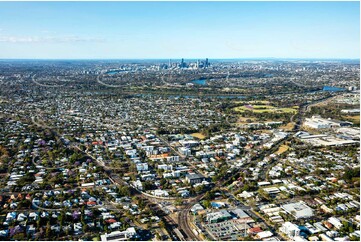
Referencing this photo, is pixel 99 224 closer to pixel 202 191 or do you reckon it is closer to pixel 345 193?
pixel 202 191

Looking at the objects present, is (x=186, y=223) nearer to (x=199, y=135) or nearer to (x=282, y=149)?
(x=282, y=149)

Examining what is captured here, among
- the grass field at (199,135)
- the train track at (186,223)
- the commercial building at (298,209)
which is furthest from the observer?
the grass field at (199,135)

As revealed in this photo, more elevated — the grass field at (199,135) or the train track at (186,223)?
the grass field at (199,135)

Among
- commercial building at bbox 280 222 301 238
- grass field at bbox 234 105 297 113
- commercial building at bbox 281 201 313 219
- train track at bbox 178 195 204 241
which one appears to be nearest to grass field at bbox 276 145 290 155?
commercial building at bbox 281 201 313 219

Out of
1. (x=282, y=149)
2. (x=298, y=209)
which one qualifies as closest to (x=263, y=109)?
(x=282, y=149)

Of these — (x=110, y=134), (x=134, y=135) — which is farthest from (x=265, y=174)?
(x=110, y=134)

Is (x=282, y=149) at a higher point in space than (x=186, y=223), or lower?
higher

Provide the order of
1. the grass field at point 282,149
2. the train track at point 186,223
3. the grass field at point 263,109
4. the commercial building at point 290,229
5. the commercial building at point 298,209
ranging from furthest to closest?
the grass field at point 263,109 → the grass field at point 282,149 → the commercial building at point 298,209 → the train track at point 186,223 → the commercial building at point 290,229

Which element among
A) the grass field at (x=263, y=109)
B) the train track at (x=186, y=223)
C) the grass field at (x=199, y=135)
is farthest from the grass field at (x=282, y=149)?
the grass field at (x=263, y=109)

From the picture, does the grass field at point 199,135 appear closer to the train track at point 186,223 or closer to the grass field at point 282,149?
the grass field at point 282,149

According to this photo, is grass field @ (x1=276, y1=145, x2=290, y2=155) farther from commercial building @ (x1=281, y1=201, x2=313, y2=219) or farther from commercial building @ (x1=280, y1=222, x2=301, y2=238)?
commercial building @ (x1=280, y1=222, x2=301, y2=238)

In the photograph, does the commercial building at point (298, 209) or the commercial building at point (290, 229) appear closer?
the commercial building at point (290, 229)
